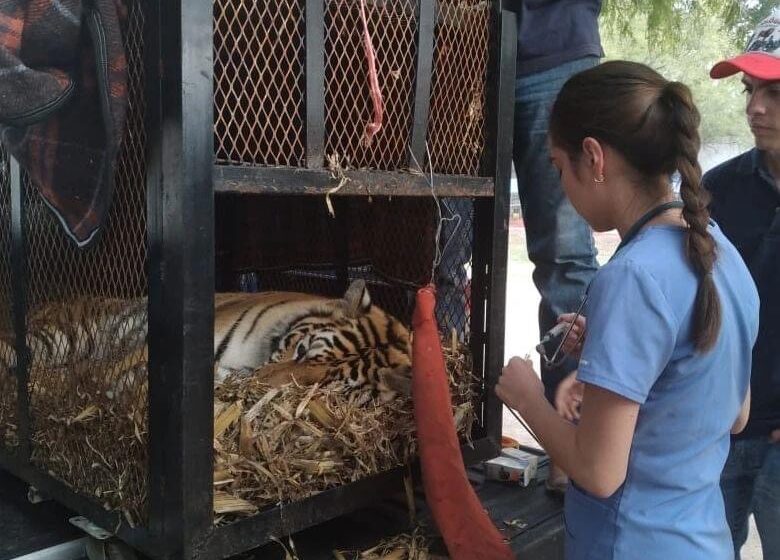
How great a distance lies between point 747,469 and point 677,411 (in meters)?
0.83

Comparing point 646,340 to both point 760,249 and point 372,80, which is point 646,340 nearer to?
point 372,80

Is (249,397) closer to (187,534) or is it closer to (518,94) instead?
(187,534)

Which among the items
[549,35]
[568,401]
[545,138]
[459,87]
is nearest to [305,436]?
[568,401]

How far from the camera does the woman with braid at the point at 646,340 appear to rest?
3.93ft

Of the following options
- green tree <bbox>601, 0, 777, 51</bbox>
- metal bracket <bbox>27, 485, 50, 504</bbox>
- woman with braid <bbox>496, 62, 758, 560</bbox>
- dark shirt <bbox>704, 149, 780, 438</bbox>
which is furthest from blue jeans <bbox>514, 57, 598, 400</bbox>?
green tree <bbox>601, 0, 777, 51</bbox>

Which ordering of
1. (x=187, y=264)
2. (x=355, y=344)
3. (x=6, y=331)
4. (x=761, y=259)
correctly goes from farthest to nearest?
(x=355, y=344) → (x=6, y=331) → (x=761, y=259) → (x=187, y=264)

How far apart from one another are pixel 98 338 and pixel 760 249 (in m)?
1.59

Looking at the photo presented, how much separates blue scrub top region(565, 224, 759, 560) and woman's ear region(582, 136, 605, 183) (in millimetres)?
133

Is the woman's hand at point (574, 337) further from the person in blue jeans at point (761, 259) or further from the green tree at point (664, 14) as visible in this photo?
the green tree at point (664, 14)

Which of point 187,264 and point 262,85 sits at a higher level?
point 262,85

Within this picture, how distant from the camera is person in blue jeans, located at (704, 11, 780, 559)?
1.84 metres

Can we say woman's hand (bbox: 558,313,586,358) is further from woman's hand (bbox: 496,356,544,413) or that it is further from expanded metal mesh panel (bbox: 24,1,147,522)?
expanded metal mesh panel (bbox: 24,1,147,522)

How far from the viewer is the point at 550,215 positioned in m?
2.25

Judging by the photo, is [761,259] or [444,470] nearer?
[444,470]
